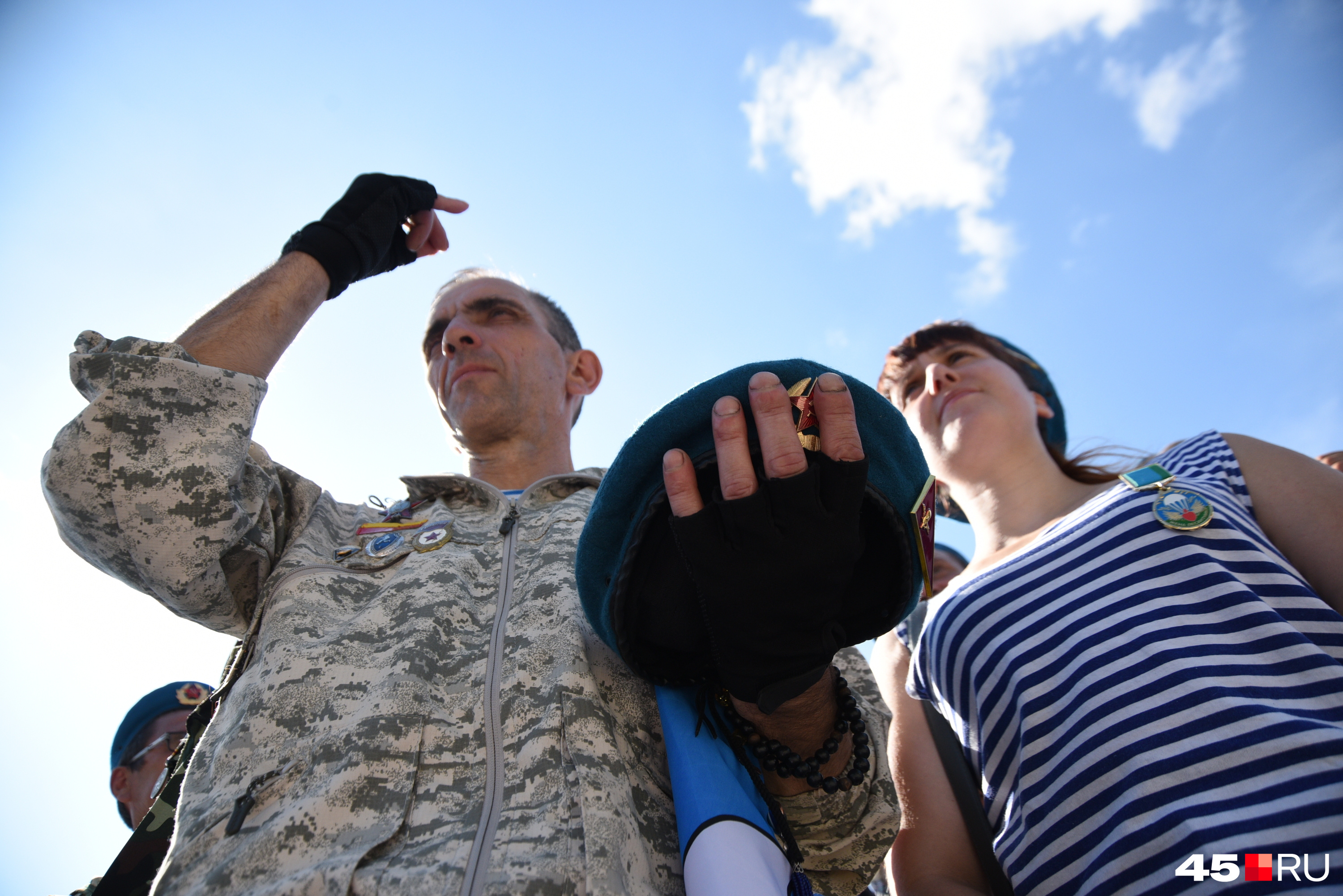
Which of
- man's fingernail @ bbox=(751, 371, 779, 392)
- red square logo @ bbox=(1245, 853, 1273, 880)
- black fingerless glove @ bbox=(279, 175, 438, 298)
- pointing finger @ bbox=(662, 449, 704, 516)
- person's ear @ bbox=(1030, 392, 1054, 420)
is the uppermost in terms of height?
black fingerless glove @ bbox=(279, 175, 438, 298)

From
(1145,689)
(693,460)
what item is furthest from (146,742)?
(1145,689)

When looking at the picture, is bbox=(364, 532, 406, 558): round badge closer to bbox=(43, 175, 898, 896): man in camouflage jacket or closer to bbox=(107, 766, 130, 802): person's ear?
bbox=(43, 175, 898, 896): man in camouflage jacket

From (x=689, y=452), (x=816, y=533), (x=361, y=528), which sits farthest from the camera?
(x=361, y=528)

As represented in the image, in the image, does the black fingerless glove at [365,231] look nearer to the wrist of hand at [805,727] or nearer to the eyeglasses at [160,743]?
the wrist of hand at [805,727]

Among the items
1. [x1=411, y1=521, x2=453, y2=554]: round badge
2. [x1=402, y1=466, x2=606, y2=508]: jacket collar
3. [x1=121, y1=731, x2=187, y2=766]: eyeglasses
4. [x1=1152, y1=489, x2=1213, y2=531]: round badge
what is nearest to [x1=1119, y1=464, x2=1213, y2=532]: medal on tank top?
[x1=1152, y1=489, x2=1213, y2=531]: round badge

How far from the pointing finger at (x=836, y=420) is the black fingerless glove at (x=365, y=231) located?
166 cm

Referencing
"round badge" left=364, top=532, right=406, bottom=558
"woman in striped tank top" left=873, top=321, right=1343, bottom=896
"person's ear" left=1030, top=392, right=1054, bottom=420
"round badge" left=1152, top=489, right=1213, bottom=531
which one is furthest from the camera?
"person's ear" left=1030, top=392, right=1054, bottom=420

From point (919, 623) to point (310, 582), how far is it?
10.1 ft

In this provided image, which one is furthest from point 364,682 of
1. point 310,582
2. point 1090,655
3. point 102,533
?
point 1090,655

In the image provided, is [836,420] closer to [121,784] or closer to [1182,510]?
[1182,510]

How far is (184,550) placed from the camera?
162 centimetres

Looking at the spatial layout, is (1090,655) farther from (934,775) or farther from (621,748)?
(621,748)

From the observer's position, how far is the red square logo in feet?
4.15

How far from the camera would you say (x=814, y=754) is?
1.61m
